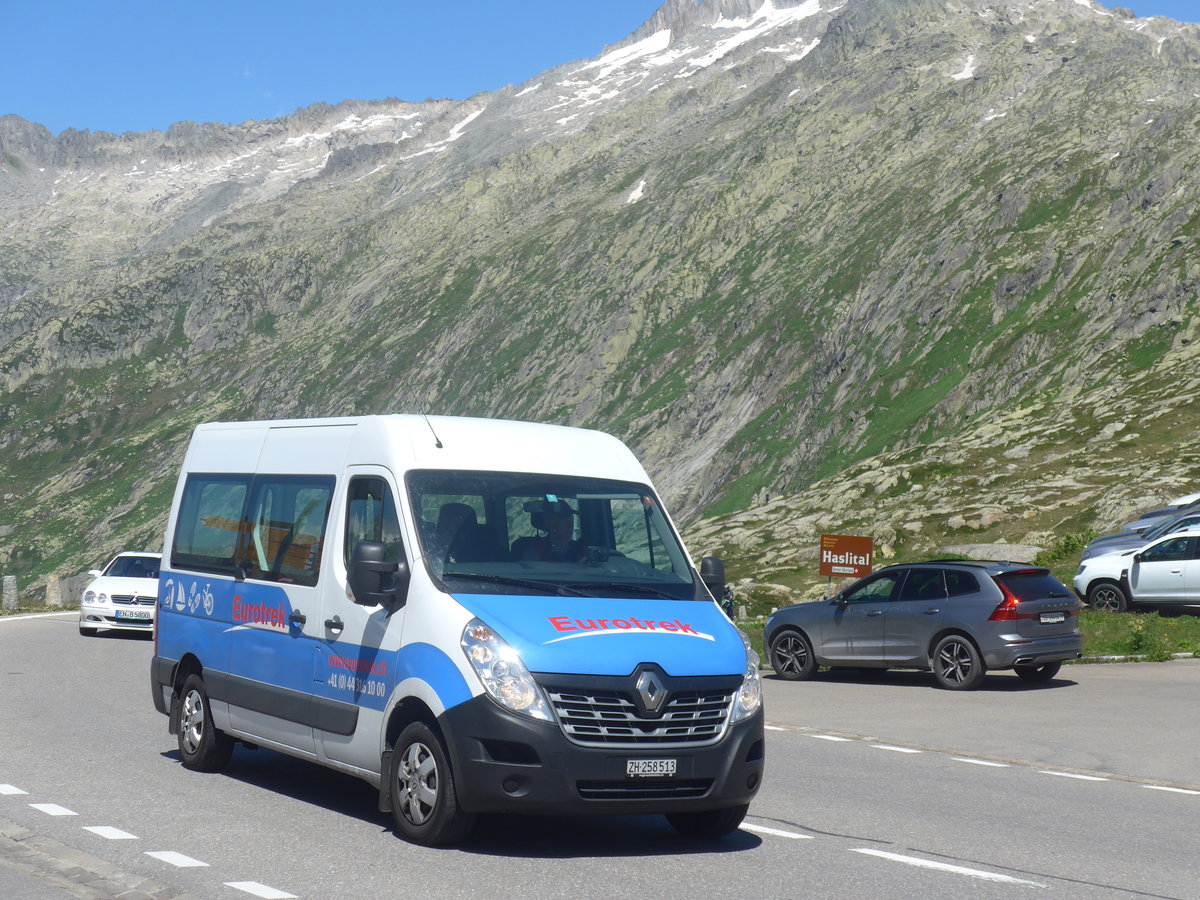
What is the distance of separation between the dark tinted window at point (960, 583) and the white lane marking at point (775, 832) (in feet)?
33.7

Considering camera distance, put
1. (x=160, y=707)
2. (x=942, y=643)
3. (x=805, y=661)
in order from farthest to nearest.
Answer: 1. (x=805, y=661)
2. (x=942, y=643)
3. (x=160, y=707)

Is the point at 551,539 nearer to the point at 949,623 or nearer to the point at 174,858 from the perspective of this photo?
the point at 174,858

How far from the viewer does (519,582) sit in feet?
28.1

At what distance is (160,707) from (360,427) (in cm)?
402

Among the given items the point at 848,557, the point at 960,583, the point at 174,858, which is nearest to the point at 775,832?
the point at 174,858

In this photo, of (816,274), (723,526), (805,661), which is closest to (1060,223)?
(816,274)

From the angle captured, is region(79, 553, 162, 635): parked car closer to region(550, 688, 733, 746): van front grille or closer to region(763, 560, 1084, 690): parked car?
region(763, 560, 1084, 690): parked car

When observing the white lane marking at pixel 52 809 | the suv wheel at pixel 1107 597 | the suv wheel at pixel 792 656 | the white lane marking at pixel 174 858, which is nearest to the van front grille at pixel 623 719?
the white lane marking at pixel 174 858

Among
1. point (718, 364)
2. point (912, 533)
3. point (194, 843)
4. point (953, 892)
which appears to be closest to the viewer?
point (953, 892)

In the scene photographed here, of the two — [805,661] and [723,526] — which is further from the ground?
[723,526]

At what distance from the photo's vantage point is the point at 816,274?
98062mm

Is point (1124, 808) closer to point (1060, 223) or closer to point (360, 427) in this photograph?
point (360, 427)

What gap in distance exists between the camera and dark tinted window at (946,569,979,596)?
18516 mm

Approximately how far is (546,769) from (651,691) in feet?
2.56
